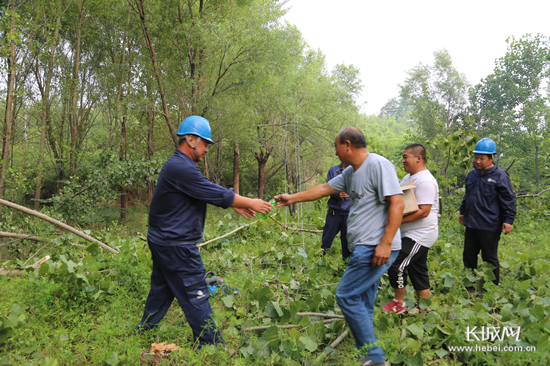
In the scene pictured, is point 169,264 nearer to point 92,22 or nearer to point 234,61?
point 234,61

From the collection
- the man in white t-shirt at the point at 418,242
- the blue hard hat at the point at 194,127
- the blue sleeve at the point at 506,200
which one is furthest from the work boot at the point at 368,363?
the blue sleeve at the point at 506,200

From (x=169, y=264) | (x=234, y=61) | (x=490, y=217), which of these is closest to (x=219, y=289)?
(x=169, y=264)

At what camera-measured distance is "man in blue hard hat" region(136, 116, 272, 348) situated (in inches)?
106

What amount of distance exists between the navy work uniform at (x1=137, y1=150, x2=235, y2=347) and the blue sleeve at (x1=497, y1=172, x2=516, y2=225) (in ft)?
10.6

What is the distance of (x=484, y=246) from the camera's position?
4016 mm

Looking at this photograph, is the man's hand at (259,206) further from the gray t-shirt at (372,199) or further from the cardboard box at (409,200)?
the cardboard box at (409,200)

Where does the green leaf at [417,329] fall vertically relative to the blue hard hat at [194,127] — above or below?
below

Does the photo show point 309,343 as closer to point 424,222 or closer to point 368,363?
point 368,363

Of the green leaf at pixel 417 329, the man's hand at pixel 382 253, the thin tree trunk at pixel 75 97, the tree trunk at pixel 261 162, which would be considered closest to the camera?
the man's hand at pixel 382 253

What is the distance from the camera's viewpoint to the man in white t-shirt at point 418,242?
10.5 ft

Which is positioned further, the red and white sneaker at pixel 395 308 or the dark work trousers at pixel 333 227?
the dark work trousers at pixel 333 227

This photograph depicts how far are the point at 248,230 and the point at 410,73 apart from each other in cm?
3256

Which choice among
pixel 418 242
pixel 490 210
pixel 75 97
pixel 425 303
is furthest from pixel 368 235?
pixel 75 97

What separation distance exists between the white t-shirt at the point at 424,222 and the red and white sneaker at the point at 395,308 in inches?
25.3
